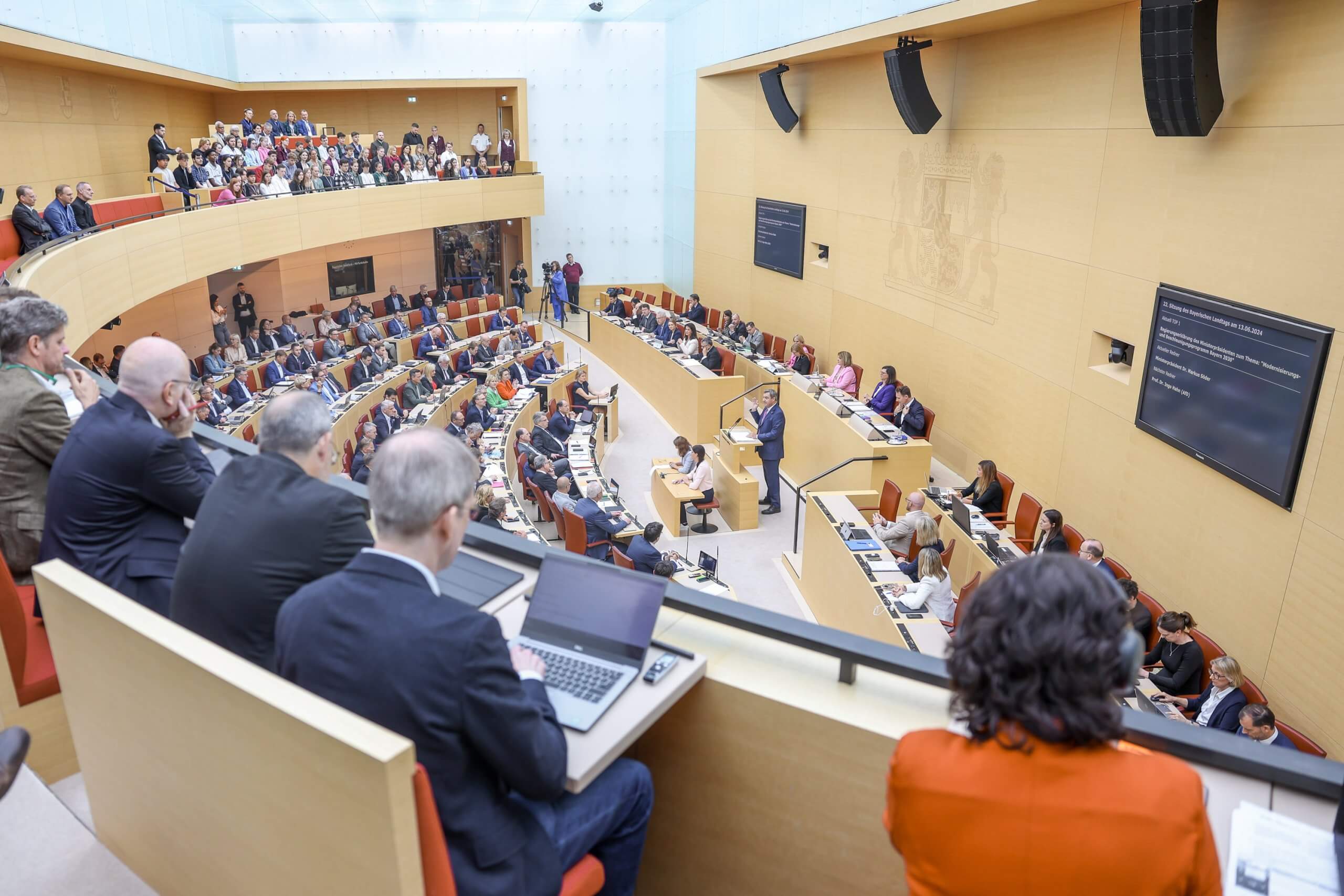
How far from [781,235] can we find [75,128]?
11899mm

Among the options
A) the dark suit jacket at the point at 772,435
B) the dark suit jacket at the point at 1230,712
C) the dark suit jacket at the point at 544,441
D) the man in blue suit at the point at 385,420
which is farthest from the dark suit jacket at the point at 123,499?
the dark suit jacket at the point at 772,435

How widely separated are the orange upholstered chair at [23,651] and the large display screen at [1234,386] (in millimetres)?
7594

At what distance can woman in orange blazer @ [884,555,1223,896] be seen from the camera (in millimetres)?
1385

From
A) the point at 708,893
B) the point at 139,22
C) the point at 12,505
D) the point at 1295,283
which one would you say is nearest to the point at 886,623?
the point at 1295,283

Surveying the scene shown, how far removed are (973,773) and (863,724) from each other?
701 millimetres

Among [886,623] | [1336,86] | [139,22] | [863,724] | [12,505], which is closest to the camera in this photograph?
[863,724]

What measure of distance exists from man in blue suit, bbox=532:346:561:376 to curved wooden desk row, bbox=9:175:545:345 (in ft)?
A: 14.4

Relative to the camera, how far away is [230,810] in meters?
1.79

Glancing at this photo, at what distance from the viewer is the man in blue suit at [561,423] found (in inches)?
508

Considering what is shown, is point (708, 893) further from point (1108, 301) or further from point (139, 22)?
point (139, 22)

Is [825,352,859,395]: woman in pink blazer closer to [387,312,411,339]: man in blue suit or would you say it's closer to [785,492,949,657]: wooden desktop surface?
[785,492,949,657]: wooden desktop surface

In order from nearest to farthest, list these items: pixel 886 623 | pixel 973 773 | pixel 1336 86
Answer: pixel 973 773 < pixel 1336 86 < pixel 886 623

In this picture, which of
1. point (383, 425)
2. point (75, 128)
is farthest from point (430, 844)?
point (75, 128)

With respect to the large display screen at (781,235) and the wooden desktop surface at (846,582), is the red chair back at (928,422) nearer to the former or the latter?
the wooden desktop surface at (846,582)
